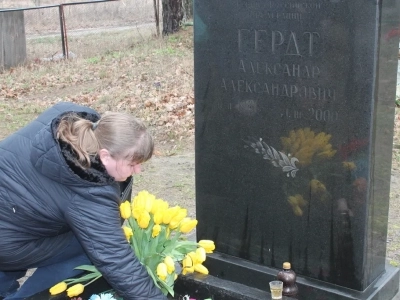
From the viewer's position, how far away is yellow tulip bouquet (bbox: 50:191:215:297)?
123 inches

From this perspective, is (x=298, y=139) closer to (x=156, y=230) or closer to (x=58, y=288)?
(x=156, y=230)

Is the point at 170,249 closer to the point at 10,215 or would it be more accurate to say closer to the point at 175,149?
the point at 10,215

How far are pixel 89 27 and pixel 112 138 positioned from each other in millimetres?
18105

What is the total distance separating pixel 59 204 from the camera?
289cm

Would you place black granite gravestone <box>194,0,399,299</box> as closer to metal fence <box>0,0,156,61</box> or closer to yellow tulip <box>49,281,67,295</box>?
yellow tulip <box>49,281,67,295</box>

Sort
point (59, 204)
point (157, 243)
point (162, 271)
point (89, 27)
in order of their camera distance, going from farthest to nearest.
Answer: point (89, 27)
point (157, 243)
point (162, 271)
point (59, 204)

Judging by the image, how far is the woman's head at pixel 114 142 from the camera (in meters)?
2.71

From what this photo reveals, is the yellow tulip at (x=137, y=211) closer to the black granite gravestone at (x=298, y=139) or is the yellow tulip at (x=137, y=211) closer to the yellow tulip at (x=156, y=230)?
the yellow tulip at (x=156, y=230)

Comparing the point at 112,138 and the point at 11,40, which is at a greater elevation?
the point at 112,138

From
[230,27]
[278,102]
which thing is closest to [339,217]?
[278,102]

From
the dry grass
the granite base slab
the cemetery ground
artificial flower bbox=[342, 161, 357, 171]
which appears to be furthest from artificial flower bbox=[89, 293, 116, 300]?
the dry grass

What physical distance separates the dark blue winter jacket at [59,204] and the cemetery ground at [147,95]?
80.6 inches

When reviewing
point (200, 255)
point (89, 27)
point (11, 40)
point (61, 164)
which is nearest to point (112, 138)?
point (61, 164)

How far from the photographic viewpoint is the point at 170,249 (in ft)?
10.8
